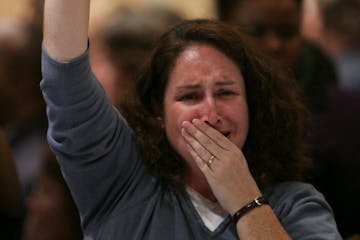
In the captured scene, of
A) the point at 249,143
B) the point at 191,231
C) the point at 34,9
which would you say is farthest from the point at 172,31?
the point at 34,9

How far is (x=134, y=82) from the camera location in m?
1.63

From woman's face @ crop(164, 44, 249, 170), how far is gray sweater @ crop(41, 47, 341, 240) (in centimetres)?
9

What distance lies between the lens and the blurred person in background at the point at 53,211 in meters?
2.03

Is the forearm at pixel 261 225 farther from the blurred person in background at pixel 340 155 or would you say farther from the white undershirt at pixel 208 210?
the blurred person in background at pixel 340 155

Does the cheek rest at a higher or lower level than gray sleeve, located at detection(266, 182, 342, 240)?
higher

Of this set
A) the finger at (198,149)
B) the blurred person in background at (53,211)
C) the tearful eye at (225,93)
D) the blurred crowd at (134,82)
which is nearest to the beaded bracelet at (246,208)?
the finger at (198,149)

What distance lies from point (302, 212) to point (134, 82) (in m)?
0.43

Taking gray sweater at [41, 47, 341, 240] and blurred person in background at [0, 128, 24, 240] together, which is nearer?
gray sweater at [41, 47, 341, 240]

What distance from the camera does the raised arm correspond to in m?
1.37

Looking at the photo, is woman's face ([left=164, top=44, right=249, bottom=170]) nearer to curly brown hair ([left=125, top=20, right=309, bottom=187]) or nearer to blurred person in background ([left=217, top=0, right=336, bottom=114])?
curly brown hair ([left=125, top=20, right=309, bottom=187])

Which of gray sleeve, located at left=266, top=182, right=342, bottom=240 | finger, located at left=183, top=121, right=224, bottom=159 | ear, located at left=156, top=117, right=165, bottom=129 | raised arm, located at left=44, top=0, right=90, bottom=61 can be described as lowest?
gray sleeve, located at left=266, top=182, right=342, bottom=240

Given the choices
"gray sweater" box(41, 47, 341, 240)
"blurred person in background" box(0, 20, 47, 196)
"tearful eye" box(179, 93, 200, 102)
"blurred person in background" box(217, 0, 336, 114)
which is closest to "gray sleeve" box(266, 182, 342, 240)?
"gray sweater" box(41, 47, 341, 240)

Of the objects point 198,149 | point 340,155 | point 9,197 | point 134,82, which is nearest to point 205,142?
point 198,149

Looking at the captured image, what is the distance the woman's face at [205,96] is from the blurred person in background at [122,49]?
0.63 meters
